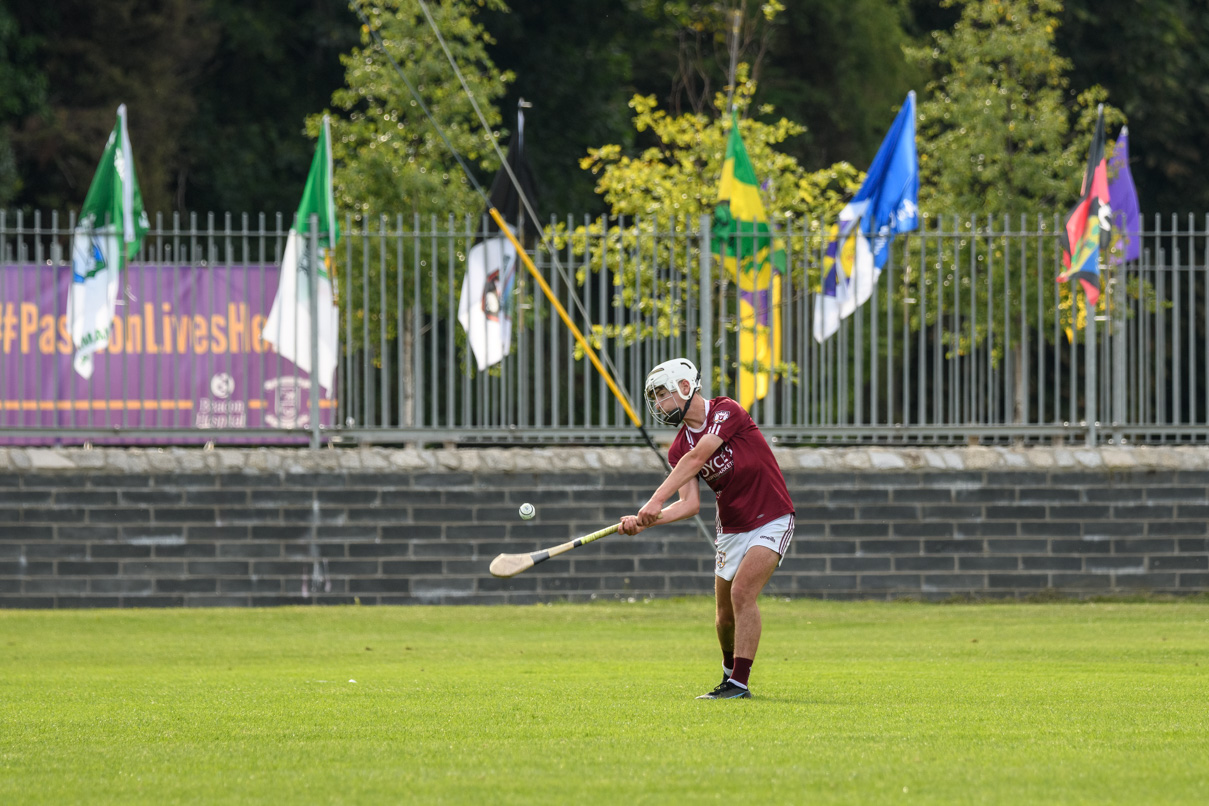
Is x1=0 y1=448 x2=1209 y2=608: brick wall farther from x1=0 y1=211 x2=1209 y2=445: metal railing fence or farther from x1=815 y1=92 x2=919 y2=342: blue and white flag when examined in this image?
x1=815 y1=92 x2=919 y2=342: blue and white flag

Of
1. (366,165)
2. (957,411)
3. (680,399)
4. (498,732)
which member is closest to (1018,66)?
(366,165)

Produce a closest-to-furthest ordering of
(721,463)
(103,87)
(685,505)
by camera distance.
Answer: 1. (721,463)
2. (685,505)
3. (103,87)

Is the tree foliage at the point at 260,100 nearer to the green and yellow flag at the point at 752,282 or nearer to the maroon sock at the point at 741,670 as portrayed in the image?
the green and yellow flag at the point at 752,282

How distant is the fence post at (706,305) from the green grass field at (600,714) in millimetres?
2312

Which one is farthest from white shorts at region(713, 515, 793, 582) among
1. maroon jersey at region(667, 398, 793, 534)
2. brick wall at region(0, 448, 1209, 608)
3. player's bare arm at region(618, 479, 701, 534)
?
brick wall at region(0, 448, 1209, 608)

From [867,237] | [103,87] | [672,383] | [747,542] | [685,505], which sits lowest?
[747,542]

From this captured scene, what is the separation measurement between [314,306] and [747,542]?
7.72 metres

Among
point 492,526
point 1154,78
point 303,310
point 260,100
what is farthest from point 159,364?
point 1154,78

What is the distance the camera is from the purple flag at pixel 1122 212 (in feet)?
51.8

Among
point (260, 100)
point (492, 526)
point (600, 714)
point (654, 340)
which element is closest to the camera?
point (600, 714)

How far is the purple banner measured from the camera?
621 inches

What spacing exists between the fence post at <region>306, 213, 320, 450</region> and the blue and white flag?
14.5 ft

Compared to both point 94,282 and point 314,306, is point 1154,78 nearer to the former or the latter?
point 314,306

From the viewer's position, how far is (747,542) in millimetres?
8672
